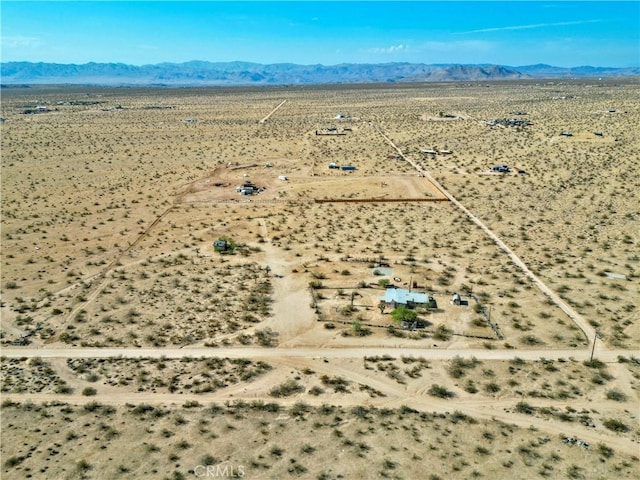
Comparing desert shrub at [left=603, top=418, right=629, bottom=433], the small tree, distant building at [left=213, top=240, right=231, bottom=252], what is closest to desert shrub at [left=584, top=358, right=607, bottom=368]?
desert shrub at [left=603, top=418, right=629, bottom=433]

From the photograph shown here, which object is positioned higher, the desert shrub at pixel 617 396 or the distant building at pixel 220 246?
the distant building at pixel 220 246

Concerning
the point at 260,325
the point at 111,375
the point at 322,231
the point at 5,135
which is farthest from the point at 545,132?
the point at 5,135

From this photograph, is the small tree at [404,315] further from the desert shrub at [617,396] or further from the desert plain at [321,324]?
the desert shrub at [617,396]

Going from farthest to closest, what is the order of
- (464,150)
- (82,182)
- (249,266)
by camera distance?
1. (464,150)
2. (82,182)
3. (249,266)

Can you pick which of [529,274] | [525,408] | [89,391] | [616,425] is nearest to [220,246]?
[89,391]

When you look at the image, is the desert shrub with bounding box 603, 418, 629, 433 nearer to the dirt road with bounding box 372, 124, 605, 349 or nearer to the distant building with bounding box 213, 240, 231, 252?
the dirt road with bounding box 372, 124, 605, 349

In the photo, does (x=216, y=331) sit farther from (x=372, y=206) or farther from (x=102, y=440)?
(x=372, y=206)

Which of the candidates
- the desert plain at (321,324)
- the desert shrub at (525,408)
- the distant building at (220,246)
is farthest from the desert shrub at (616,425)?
the distant building at (220,246)
